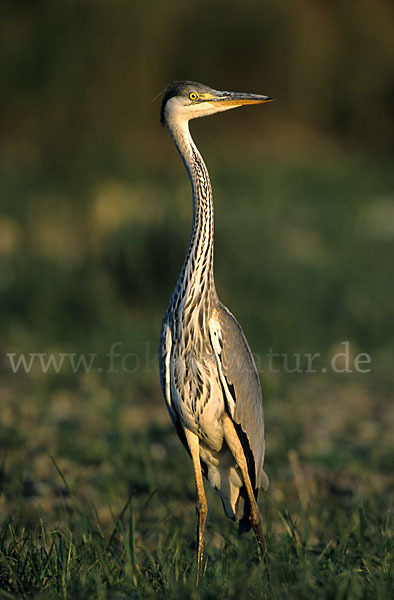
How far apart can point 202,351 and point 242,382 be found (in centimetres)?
24

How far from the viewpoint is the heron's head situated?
3246mm

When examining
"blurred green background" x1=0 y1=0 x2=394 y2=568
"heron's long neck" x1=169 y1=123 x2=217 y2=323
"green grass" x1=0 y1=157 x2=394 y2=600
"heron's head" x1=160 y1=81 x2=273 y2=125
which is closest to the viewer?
"green grass" x1=0 y1=157 x2=394 y2=600

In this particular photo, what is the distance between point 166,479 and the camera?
4383 mm

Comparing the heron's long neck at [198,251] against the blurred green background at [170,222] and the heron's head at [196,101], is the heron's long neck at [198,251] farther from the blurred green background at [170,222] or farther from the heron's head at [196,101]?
the blurred green background at [170,222]

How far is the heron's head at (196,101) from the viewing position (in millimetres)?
3246

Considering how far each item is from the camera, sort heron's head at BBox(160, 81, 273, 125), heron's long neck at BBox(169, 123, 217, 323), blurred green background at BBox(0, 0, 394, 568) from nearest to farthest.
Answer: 1. heron's long neck at BBox(169, 123, 217, 323)
2. heron's head at BBox(160, 81, 273, 125)
3. blurred green background at BBox(0, 0, 394, 568)

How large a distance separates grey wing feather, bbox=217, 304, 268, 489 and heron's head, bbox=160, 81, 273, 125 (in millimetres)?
867

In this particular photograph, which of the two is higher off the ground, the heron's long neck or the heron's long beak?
the heron's long beak

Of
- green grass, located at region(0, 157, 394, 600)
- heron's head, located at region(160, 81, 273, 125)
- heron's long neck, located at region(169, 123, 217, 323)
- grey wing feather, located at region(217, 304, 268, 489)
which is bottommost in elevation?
green grass, located at region(0, 157, 394, 600)

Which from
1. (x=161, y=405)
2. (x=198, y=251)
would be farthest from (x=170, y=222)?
(x=198, y=251)

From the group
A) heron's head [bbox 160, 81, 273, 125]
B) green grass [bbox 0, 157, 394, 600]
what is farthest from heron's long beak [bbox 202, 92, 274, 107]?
green grass [bbox 0, 157, 394, 600]

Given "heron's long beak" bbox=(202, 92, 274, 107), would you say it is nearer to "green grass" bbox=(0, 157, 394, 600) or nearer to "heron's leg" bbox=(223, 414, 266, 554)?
"heron's leg" bbox=(223, 414, 266, 554)

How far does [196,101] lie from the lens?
3262 mm

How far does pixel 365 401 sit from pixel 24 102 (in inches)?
362
